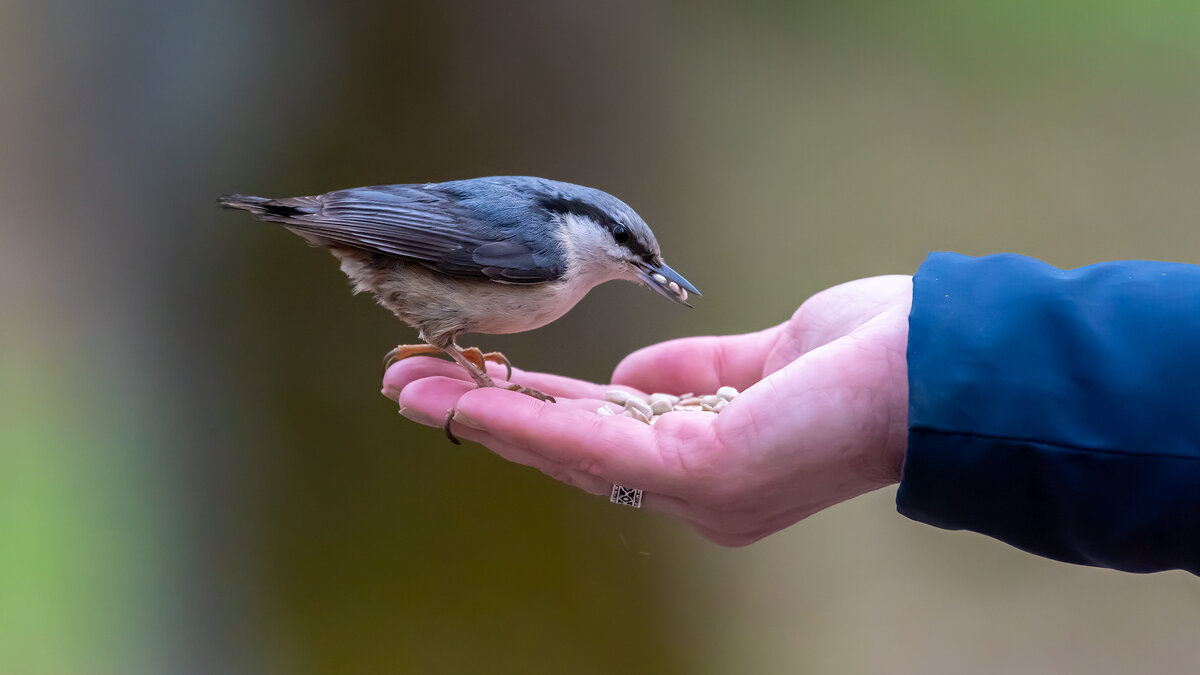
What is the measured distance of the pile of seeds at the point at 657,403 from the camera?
1219mm

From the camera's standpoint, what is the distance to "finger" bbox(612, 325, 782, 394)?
4.71ft

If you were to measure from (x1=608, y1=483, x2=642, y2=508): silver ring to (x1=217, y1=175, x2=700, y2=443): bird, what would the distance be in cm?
24

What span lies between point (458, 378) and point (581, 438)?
1.23 feet

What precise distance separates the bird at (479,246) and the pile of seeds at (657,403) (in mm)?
129

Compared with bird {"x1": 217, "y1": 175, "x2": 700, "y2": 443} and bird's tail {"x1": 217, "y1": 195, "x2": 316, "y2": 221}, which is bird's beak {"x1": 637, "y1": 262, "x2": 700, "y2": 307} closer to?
bird {"x1": 217, "y1": 175, "x2": 700, "y2": 443}

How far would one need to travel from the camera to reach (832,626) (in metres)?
1.88

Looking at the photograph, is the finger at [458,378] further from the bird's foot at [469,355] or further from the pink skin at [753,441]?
the pink skin at [753,441]

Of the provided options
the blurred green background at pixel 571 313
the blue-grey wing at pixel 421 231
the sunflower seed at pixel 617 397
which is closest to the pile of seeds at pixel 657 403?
the sunflower seed at pixel 617 397

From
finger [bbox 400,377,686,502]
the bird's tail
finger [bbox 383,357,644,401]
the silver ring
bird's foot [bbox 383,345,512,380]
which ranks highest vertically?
the bird's tail

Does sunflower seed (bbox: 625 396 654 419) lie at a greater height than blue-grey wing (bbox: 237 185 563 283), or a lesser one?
lesser

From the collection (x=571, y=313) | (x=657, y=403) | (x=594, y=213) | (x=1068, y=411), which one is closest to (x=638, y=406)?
(x=657, y=403)

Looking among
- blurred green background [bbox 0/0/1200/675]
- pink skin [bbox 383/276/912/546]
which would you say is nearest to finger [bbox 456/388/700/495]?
pink skin [bbox 383/276/912/546]

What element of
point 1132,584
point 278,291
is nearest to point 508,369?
point 278,291

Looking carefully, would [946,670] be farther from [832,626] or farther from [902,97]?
[902,97]
